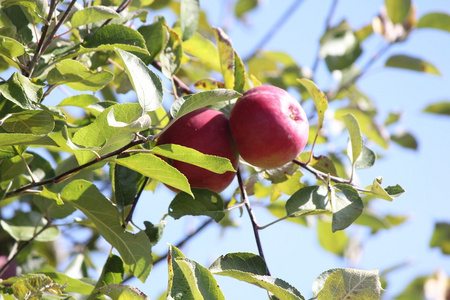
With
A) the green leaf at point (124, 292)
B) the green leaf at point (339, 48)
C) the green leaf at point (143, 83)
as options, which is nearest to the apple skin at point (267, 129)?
the green leaf at point (143, 83)

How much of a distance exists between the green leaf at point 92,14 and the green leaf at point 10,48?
13cm

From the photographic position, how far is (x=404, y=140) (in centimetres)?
264

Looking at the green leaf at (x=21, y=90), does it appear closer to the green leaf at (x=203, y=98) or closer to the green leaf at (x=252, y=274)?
the green leaf at (x=203, y=98)

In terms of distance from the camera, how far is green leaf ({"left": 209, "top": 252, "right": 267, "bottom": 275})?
0.98m

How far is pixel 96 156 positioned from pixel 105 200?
146mm

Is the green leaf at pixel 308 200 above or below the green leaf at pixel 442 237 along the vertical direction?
above

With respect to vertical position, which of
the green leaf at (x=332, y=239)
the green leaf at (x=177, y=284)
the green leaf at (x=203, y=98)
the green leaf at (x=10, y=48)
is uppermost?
the green leaf at (x=10, y=48)

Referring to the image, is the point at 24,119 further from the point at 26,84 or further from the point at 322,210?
the point at 322,210

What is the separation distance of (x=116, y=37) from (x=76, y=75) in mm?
133

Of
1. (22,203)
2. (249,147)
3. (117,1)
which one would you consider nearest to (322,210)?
(249,147)

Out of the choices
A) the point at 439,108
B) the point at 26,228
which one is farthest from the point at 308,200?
the point at 439,108

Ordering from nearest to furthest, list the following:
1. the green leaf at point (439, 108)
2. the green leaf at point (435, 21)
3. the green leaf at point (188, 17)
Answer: the green leaf at point (188, 17), the green leaf at point (435, 21), the green leaf at point (439, 108)

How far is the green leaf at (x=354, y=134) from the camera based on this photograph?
128cm

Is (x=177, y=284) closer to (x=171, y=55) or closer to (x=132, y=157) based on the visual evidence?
(x=132, y=157)
